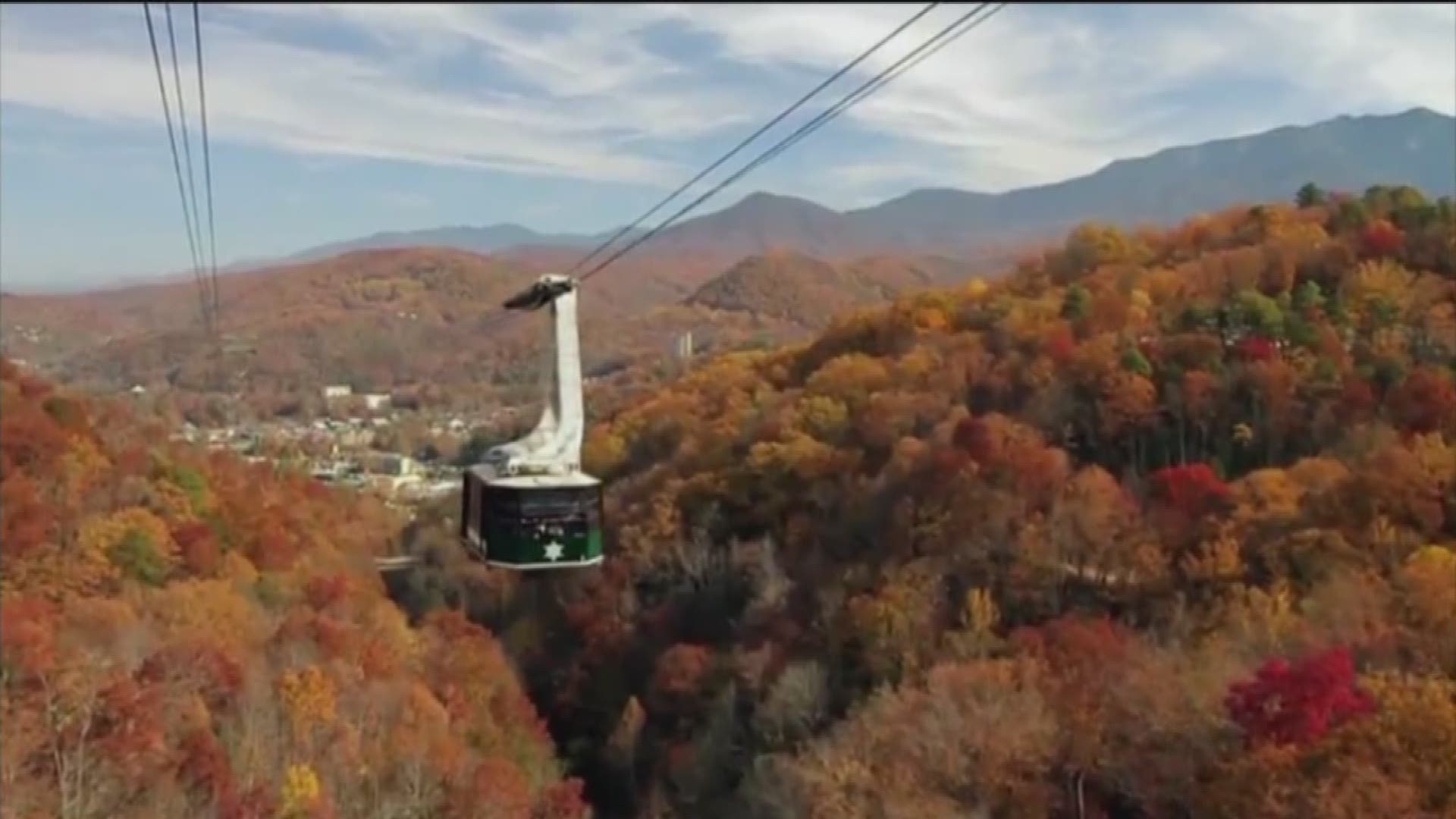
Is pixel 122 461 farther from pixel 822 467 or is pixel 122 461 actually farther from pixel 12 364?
pixel 822 467

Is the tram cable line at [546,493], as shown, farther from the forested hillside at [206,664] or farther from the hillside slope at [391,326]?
the hillside slope at [391,326]

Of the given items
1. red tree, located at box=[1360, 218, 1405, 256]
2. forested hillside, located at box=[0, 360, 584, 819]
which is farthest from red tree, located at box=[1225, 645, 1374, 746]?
red tree, located at box=[1360, 218, 1405, 256]

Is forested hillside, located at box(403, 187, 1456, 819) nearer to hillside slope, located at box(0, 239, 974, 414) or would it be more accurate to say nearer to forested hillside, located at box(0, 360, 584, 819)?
forested hillside, located at box(0, 360, 584, 819)

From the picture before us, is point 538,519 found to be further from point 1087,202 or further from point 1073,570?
point 1087,202

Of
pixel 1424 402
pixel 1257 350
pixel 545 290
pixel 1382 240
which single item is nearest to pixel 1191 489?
pixel 1424 402

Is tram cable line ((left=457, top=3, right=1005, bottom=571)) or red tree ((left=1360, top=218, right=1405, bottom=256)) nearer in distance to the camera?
tram cable line ((left=457, top=3, right=1005, bottom=571))

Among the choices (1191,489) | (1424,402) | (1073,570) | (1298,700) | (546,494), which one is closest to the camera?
(546,494)

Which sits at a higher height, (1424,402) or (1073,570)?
(1424,402)
